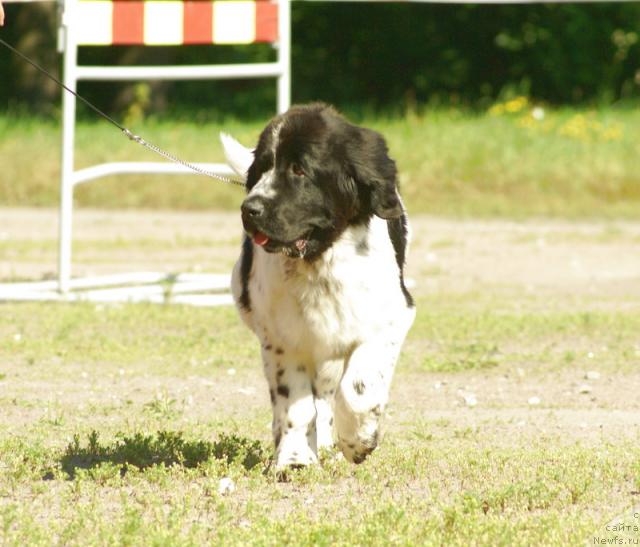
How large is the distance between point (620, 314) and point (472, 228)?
222 inches

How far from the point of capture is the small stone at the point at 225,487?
5311 mm

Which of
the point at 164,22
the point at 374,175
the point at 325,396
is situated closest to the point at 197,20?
the point at 164,22

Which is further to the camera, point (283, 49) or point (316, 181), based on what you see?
point (283, 49)

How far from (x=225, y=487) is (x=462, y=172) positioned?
13160mm

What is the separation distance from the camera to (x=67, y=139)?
1025 centimetres

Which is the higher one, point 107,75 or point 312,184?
point 107,75

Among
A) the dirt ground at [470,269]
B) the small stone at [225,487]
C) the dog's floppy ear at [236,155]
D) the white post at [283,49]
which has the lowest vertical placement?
the dirt ground at [470,269]

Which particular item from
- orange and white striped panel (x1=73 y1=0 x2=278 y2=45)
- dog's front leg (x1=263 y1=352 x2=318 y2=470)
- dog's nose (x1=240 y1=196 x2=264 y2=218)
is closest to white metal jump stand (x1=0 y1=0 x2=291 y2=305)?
orange and white striped panel (x1=73 y1=0 x2=278 y2=45)

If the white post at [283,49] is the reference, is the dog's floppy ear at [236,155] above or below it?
below

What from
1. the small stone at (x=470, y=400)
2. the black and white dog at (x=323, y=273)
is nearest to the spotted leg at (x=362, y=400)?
the black and white dog at (x=323, y=273)

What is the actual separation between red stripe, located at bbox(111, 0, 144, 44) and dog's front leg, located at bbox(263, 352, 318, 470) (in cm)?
463

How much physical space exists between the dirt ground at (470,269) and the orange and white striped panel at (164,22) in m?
2.77

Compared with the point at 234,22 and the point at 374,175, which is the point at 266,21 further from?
the point at 374,175

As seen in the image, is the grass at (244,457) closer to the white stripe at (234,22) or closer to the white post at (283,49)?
the white post at (283,49)
